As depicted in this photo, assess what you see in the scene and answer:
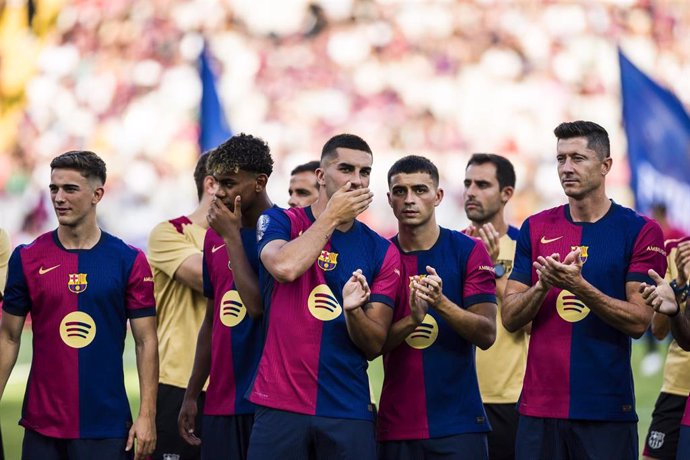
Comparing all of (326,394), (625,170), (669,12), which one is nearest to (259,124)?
(625,170)

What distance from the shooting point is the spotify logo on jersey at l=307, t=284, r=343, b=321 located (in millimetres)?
Result: 5004

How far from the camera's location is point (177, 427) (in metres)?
6.37

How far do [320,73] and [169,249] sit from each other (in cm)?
1717

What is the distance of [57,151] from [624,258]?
18.9 m

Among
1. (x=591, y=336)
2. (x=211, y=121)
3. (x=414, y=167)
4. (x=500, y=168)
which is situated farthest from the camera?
(x=211, y=121)

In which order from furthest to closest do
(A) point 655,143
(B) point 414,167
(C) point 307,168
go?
(A) point 655,143, (C) point 307,168, (B) point 414,167

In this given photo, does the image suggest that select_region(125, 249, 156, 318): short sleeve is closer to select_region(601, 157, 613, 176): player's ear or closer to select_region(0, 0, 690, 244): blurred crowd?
select_region(601, 157, 613, 176): player's ear

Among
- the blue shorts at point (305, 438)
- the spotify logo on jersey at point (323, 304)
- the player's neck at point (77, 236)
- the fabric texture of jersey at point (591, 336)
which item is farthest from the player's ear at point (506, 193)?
the player's neck at point (77, 236)

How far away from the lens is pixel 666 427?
6.73 meters

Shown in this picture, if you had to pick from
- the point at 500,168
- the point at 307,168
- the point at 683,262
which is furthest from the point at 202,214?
the point at 683,262

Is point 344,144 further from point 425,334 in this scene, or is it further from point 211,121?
point 211,121

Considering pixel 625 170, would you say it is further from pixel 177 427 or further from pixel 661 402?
pixel 177 427

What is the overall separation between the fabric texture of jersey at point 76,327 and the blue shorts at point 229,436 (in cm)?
46

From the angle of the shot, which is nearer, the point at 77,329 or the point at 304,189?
the point at 77,329
